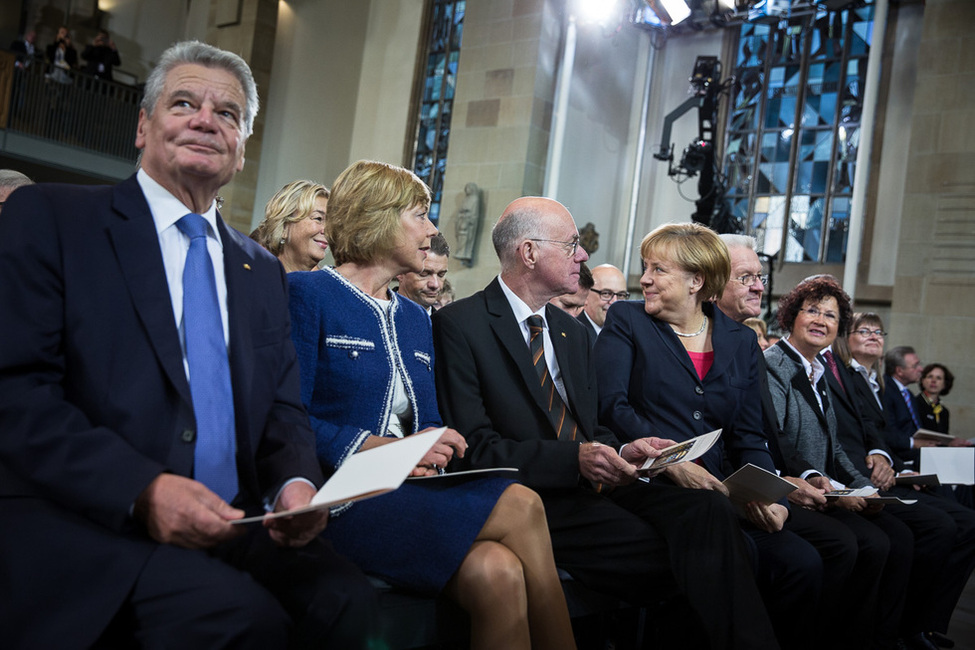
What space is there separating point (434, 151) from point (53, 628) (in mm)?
13085

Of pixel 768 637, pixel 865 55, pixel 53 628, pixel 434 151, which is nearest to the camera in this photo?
pixel 53 628

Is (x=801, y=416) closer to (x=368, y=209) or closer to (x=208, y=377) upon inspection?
(x=368, y=209)

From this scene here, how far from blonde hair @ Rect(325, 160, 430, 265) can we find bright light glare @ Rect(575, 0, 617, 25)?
30.0ft

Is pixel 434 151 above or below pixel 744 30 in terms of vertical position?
below

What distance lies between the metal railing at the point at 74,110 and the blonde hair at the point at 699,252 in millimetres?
11163

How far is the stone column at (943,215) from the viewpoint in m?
9.69

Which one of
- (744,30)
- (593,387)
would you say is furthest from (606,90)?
(593,387)

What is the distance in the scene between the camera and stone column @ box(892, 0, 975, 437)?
969 cm

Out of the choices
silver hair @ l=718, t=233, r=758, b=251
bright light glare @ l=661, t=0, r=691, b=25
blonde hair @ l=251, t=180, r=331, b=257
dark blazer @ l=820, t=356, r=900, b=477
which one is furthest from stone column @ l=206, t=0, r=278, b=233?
dark blazer @ l=820, t=356, r=900, b=477

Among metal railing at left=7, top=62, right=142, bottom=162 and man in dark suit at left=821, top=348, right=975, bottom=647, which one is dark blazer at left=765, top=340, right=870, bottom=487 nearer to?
man in dark suit at left=821, top=348, right=975, bottom=647

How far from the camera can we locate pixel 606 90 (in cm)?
1301

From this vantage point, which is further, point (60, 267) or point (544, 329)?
point (544, 329)

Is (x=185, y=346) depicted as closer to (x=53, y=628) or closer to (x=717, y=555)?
(x=53, y=628)

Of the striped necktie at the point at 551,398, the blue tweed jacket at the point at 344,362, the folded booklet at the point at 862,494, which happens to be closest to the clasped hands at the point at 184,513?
the blue tweed jacket at the point at 344,362
